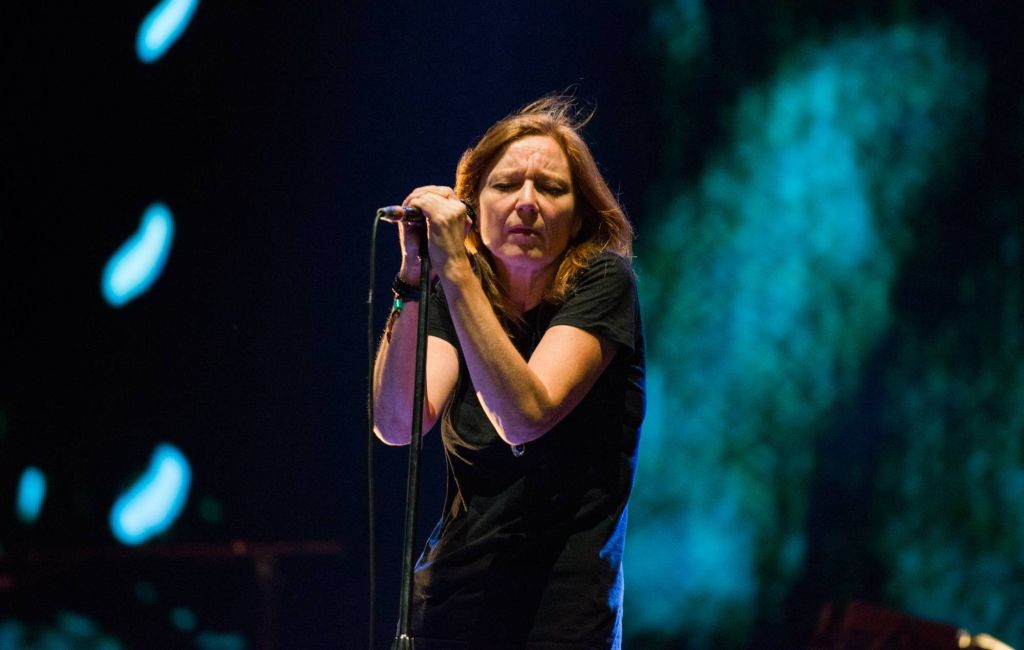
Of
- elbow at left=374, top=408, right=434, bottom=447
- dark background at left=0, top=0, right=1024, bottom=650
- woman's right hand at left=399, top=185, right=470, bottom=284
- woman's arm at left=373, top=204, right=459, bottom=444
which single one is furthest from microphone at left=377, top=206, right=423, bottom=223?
dark background at left=0, top=0, right=1024, bottom=650

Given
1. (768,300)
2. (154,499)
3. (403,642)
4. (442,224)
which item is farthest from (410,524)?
(768,300)

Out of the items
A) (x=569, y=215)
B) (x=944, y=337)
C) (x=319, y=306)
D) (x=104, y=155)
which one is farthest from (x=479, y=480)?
(x=944, y=337)

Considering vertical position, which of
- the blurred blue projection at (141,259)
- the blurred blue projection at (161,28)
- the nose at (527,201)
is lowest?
the nose at (527,201)

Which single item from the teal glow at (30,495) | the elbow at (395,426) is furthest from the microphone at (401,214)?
the teal glow at (30,495)

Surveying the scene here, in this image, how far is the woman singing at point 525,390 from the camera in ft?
5.08

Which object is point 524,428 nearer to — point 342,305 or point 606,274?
point 606,274

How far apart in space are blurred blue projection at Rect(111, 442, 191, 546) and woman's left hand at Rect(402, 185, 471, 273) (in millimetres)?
2321

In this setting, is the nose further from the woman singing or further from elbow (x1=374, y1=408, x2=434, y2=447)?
elbow (x1=374, y1=408, x2=434, y2=447)

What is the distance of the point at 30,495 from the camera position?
11.2ft

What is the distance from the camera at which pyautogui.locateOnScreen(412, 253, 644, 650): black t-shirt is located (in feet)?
5.13

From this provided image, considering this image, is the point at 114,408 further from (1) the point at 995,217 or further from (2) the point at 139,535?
(1) the point at 995,217

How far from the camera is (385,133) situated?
3.84 m

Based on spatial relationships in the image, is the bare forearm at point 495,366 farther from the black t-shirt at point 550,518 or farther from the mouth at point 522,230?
the mouth at point 522,230

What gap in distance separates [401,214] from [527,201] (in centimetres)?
31
